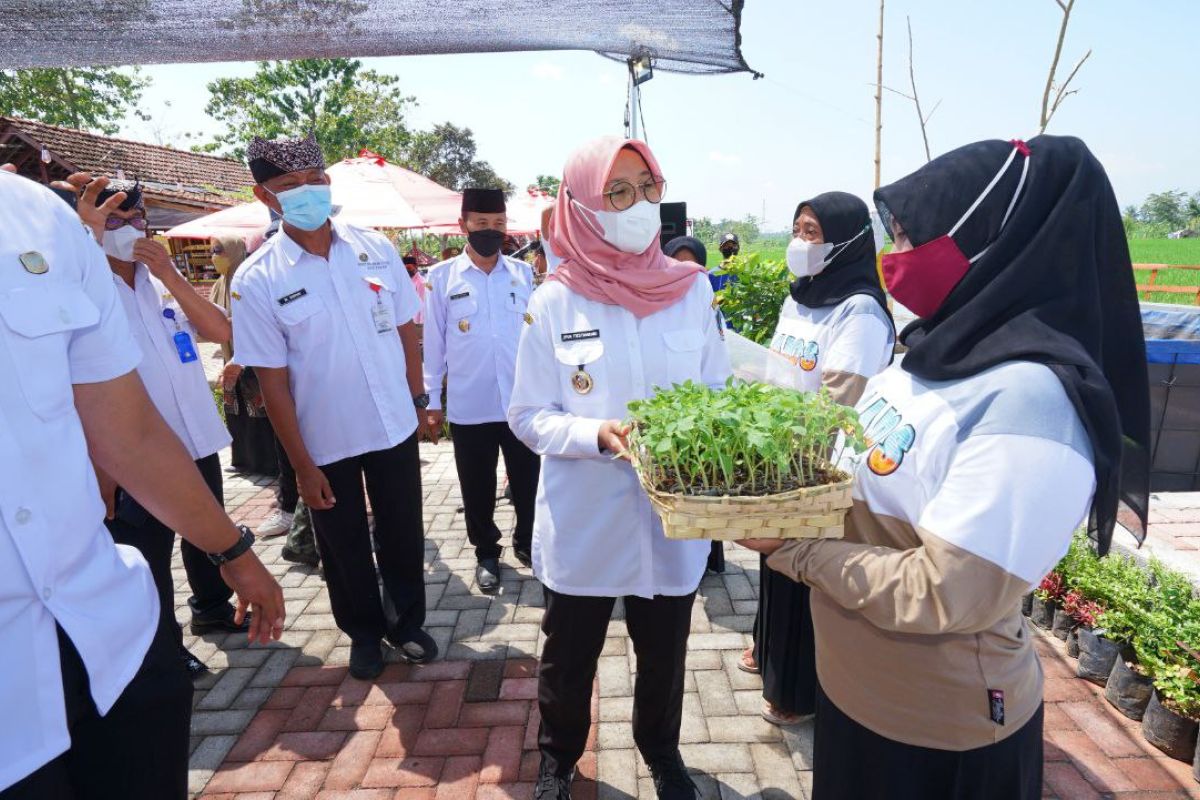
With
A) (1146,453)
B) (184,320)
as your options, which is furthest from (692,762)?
(184,320)

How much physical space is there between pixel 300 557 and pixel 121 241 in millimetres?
2412

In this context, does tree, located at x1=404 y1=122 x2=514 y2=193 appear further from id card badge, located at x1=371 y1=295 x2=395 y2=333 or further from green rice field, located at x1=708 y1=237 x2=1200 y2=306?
id card badge, located at x1=371 y1=295 x2=395 y2=333

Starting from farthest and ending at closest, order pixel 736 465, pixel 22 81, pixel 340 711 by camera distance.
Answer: pixel 22 81
pixel 340 711
pixel 736 465

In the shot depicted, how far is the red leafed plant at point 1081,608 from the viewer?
3.12m

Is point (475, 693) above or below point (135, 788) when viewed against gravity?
below

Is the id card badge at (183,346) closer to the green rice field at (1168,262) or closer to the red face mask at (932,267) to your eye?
the red face mask at (932,267)

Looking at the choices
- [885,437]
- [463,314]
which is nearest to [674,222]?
[463,314]

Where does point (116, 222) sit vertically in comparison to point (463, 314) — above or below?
above

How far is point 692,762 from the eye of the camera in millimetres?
2627

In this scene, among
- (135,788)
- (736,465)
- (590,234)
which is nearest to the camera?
(135,788)

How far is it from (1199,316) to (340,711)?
32.3 feet

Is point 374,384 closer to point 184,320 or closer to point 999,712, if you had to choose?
point 184,320

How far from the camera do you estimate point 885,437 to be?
1.46 m

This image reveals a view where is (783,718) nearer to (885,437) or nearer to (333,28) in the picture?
(885,437)
